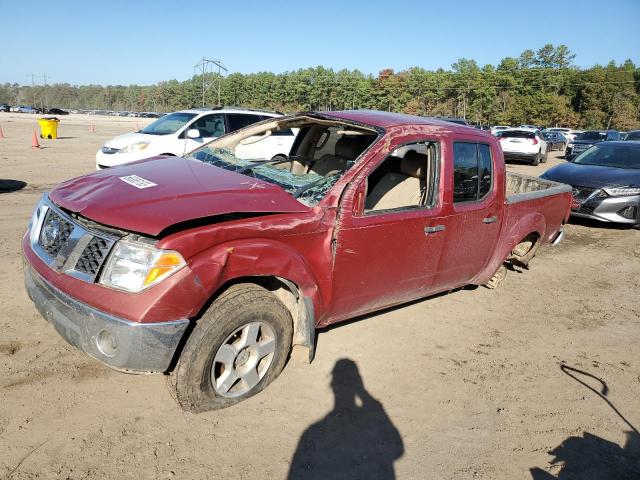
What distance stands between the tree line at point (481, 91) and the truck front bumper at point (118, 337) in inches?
2635

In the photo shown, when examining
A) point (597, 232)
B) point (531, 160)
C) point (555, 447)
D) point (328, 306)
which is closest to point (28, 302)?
point (328, 306)

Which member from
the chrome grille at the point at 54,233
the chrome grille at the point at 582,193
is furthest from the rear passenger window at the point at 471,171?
the chrome grille at the point at 582,193

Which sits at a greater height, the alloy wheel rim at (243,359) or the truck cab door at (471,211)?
the truck cab door at (471,211)

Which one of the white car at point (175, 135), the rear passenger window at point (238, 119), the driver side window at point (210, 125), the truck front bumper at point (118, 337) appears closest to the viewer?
the truck front bumper at point (118, 337)

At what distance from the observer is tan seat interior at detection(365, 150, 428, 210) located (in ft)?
12.9

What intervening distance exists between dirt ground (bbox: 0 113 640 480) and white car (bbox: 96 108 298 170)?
550 centimetres

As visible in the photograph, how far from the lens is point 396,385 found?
130 inches

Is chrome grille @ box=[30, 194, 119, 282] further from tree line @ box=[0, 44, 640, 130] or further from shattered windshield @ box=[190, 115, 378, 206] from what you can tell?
tree line @ box=[0, 44, 640, 130]

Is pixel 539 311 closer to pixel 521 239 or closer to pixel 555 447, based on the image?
pixel 521 239

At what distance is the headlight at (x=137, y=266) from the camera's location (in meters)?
2.37

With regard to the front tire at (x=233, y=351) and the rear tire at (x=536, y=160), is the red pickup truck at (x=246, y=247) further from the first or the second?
the rear tire at (x=536, y=160)

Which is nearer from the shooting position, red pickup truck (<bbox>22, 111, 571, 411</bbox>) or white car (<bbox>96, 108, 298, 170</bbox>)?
red pickup truck (<bbox>22, 111, 571, 411</bbox>)

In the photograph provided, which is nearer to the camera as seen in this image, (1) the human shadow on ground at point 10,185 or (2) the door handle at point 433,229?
(2) the door handle at point 433,229

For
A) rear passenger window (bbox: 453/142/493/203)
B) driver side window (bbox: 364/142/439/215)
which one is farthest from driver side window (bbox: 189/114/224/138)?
rear passenger window (bbox: 453/142/493/203)
